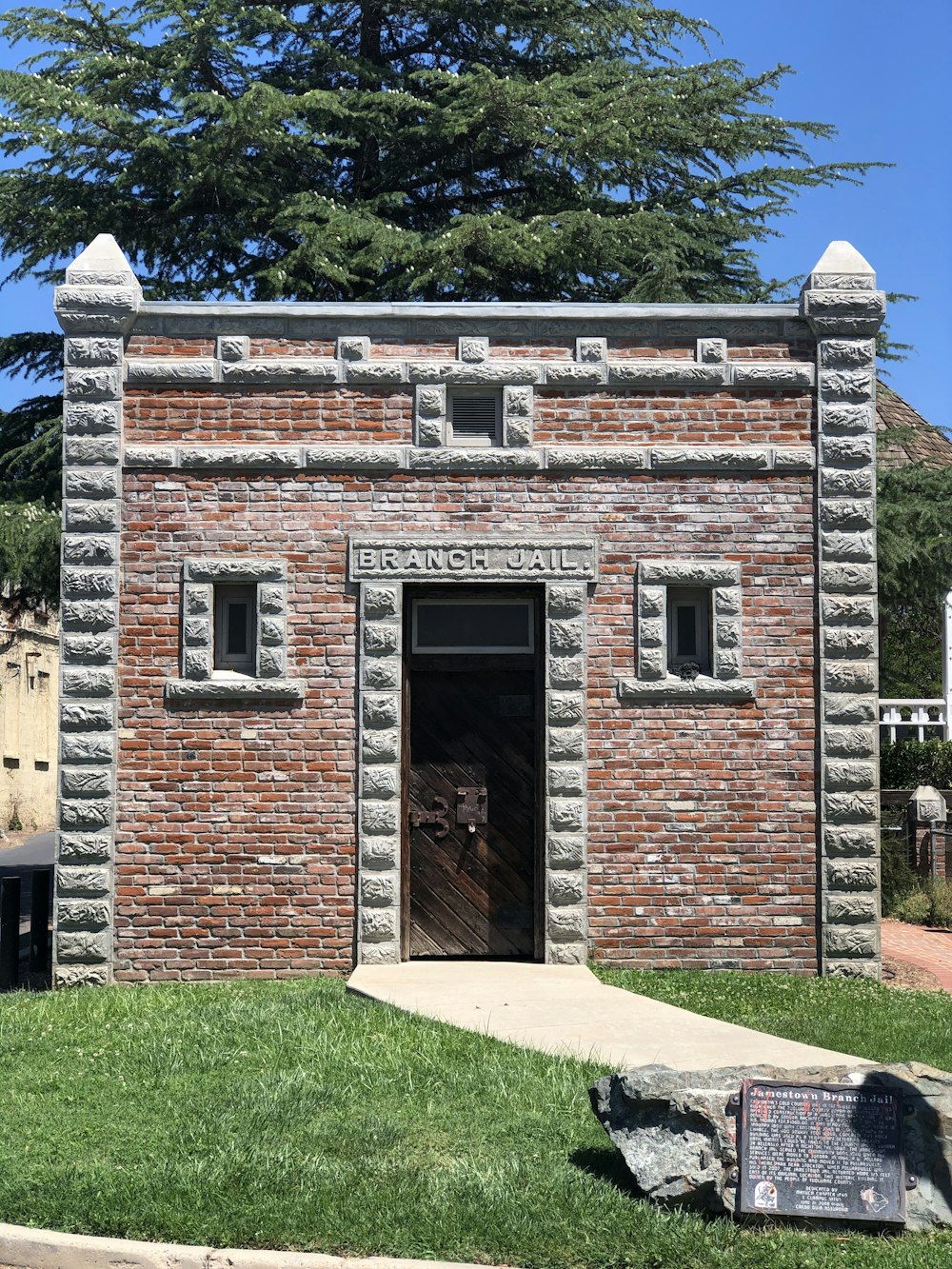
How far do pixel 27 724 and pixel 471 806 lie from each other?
31968 mm

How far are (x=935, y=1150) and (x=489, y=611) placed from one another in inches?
263

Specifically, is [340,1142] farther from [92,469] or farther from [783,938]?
[92,469]

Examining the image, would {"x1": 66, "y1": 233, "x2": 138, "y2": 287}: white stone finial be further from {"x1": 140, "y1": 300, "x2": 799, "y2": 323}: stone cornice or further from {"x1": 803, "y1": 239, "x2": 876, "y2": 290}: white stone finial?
{"x1": 803, "y1": 239, "x2": 876, "y2": 290}: white stone finial

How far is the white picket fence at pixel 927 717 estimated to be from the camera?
21.7m

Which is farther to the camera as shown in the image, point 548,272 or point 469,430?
point 548,272

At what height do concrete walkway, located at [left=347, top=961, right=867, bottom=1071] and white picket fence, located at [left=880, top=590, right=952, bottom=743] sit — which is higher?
white picket fence, located at [left=880, top=590, right=952, bottom=743]

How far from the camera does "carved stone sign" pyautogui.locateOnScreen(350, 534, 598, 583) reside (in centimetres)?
1155

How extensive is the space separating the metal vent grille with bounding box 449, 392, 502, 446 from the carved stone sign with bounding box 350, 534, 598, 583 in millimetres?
949

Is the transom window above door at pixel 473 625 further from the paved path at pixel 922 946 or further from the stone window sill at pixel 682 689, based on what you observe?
the paved path at pixel 922 946

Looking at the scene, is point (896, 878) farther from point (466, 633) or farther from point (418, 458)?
point (418, 458)

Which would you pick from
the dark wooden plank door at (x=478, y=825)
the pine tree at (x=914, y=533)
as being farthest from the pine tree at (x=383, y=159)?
the dark wooden plank door at (x=478, y=825)

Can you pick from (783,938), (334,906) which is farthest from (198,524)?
(783,938)

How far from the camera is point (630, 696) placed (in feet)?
38.1

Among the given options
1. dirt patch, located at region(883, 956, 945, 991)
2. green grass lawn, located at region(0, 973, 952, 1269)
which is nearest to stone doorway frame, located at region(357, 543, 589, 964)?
green grass lawn, located at region(0, 973, 952, 1269)
